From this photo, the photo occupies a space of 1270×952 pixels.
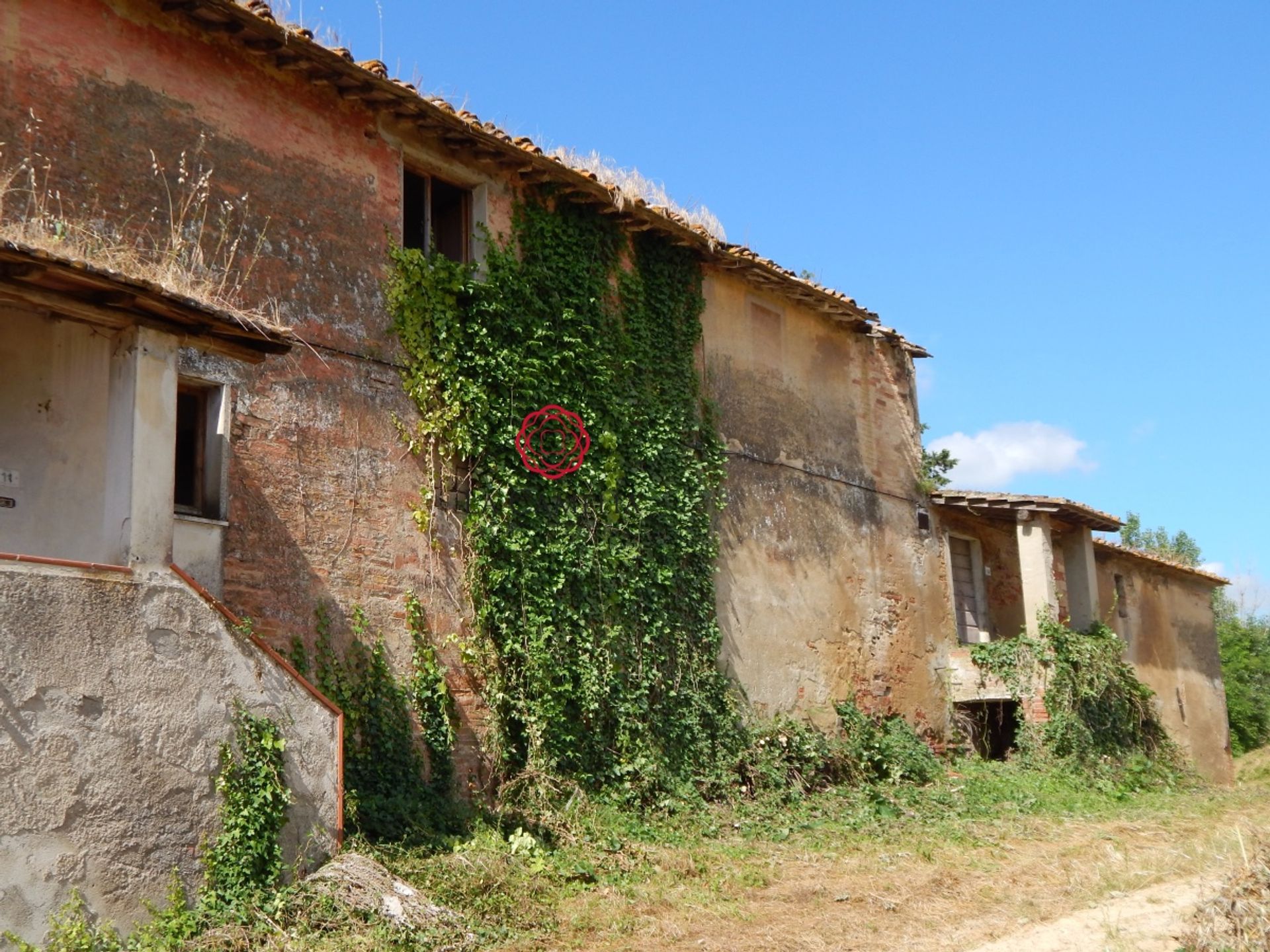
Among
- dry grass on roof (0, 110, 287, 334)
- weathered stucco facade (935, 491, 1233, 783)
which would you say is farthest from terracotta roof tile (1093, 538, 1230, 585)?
dry grass on roof (0, 110, 287, 334)

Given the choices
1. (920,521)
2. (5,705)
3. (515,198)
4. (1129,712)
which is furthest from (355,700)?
(1129,712)

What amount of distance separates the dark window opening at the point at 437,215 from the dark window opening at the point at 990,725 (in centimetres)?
937

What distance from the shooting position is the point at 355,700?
1028cm

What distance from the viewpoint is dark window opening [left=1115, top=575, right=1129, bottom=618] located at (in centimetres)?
1930

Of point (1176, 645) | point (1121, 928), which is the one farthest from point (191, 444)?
point (1176, 645)

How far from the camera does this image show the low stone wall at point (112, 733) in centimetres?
668

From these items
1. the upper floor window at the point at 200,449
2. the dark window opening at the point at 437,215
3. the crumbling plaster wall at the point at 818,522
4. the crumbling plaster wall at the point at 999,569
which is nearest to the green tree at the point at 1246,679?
the crumbling plaster wall at the point at 999,569

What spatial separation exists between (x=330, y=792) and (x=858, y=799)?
713cm

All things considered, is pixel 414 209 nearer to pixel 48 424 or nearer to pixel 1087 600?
pixel 48 424

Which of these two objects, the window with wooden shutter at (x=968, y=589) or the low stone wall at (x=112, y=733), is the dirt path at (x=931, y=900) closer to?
the low stone wall at (x=112, y=733)

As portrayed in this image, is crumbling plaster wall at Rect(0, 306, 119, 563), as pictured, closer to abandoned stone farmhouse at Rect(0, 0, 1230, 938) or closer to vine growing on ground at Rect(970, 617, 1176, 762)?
abandoned stone farmhouse at Rect(0, 0, 1230, 938)

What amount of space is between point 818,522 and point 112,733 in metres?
10.3

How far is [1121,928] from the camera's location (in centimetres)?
855

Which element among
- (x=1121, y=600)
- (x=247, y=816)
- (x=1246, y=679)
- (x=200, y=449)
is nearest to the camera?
(x=247, y=816)
